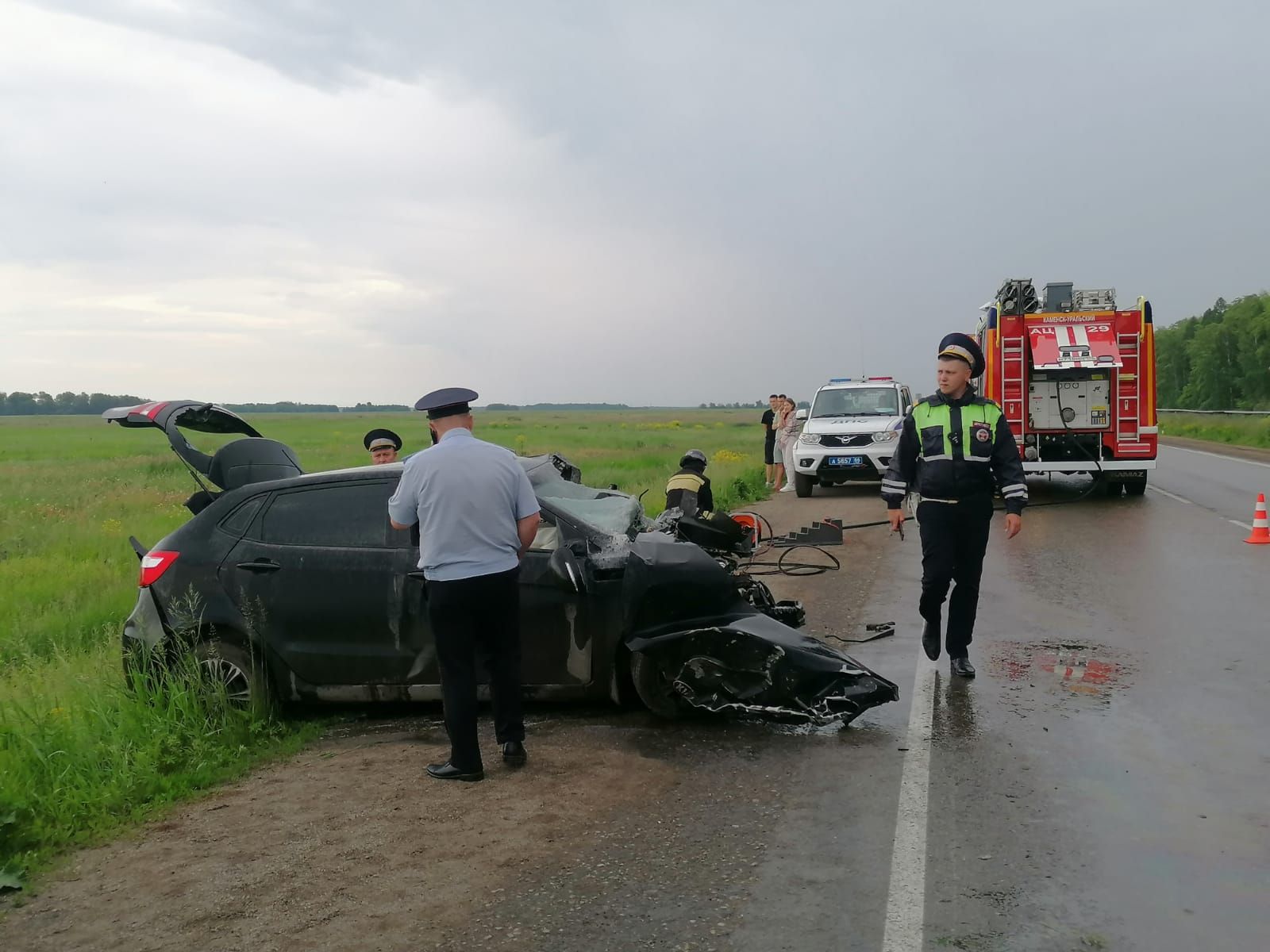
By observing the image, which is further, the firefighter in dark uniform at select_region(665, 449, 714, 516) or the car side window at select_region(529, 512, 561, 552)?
the firefighter in dark uniform at select_region(665, 449, 714, 516)

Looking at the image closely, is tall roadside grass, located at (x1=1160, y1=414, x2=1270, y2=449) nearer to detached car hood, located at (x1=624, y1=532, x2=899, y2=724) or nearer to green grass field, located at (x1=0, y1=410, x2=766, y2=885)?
green grass field, located at (x1=0, y1=410, x2=766, y2=885)

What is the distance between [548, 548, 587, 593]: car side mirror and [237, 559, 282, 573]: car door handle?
61.5 inches

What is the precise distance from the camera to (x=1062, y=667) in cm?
696

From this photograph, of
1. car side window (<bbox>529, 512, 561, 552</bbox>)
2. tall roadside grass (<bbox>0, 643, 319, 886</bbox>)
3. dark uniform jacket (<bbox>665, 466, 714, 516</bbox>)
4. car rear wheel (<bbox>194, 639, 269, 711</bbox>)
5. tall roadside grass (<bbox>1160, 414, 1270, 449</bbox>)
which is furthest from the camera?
tall roadside grass (<bbox>1160, 414, 1270, 449</bbox>)

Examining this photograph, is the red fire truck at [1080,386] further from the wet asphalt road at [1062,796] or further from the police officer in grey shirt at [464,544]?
the police officer in grey shirt at [464,544]

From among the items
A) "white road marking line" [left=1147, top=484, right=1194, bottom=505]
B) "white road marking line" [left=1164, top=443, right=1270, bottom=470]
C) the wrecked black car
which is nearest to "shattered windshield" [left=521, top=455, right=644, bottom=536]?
the wrecked black car

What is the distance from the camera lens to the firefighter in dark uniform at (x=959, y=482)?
6.76 m

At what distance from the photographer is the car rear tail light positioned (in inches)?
250

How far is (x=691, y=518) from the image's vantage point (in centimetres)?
700

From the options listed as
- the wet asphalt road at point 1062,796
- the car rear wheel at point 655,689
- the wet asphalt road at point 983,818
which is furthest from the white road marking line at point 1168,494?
the car rear wheel at point 655,689

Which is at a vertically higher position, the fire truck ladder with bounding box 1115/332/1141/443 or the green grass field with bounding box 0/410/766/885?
Result: the fire truck ladder with bounding box 1115/332/1141/443

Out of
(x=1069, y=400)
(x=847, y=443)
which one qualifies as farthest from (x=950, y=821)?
(x=847, y=443)

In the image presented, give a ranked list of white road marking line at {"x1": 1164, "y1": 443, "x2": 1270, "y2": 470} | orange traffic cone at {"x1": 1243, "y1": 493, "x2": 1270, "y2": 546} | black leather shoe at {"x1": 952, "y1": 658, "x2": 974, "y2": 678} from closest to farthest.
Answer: black leather shoe at {"x1": 952, "y1": 658, "x2": 974, "y2": 678}, orange traffic cone at {"x1": 1243, "y1": 493, "x2": 1270, "y2": 546}, white road marking line at {"x1": 1164, "y1": 443, "x2": 1270, "y2": 470}

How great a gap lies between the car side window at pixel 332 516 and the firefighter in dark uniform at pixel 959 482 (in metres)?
3.17
